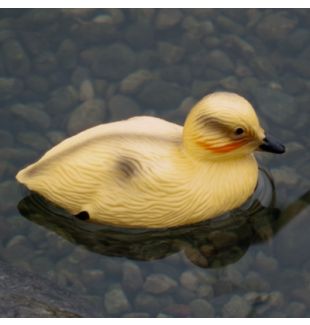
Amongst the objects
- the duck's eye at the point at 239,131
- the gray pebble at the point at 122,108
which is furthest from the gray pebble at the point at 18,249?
the duck's eye at the point at 239,131

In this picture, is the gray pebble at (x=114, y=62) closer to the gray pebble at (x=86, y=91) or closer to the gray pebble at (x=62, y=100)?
the gray pebble at (x=86, y=91)

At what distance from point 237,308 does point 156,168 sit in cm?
88

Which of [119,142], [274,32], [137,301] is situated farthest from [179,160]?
[274,32]

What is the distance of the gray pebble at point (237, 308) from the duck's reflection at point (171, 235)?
291mm

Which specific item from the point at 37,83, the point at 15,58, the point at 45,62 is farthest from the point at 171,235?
the point at 15,58

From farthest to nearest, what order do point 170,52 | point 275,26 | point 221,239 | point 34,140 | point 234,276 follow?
point 275,26, point 170,52, point 34,140, point 221,239, point 234,276

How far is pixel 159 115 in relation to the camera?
304 inches

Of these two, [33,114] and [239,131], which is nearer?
[239,131]

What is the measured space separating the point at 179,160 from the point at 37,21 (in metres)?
1.97

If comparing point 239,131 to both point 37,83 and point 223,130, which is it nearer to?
point 223,130

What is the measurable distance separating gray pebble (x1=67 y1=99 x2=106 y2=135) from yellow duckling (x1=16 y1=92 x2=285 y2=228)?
0.62 m

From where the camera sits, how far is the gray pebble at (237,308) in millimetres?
6707

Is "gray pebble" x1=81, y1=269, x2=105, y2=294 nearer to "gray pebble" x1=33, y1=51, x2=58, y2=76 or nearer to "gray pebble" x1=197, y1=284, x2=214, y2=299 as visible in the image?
"gray pebble" x1=197, y1=284, x2=214, y2=299

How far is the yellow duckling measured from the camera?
265 inches
